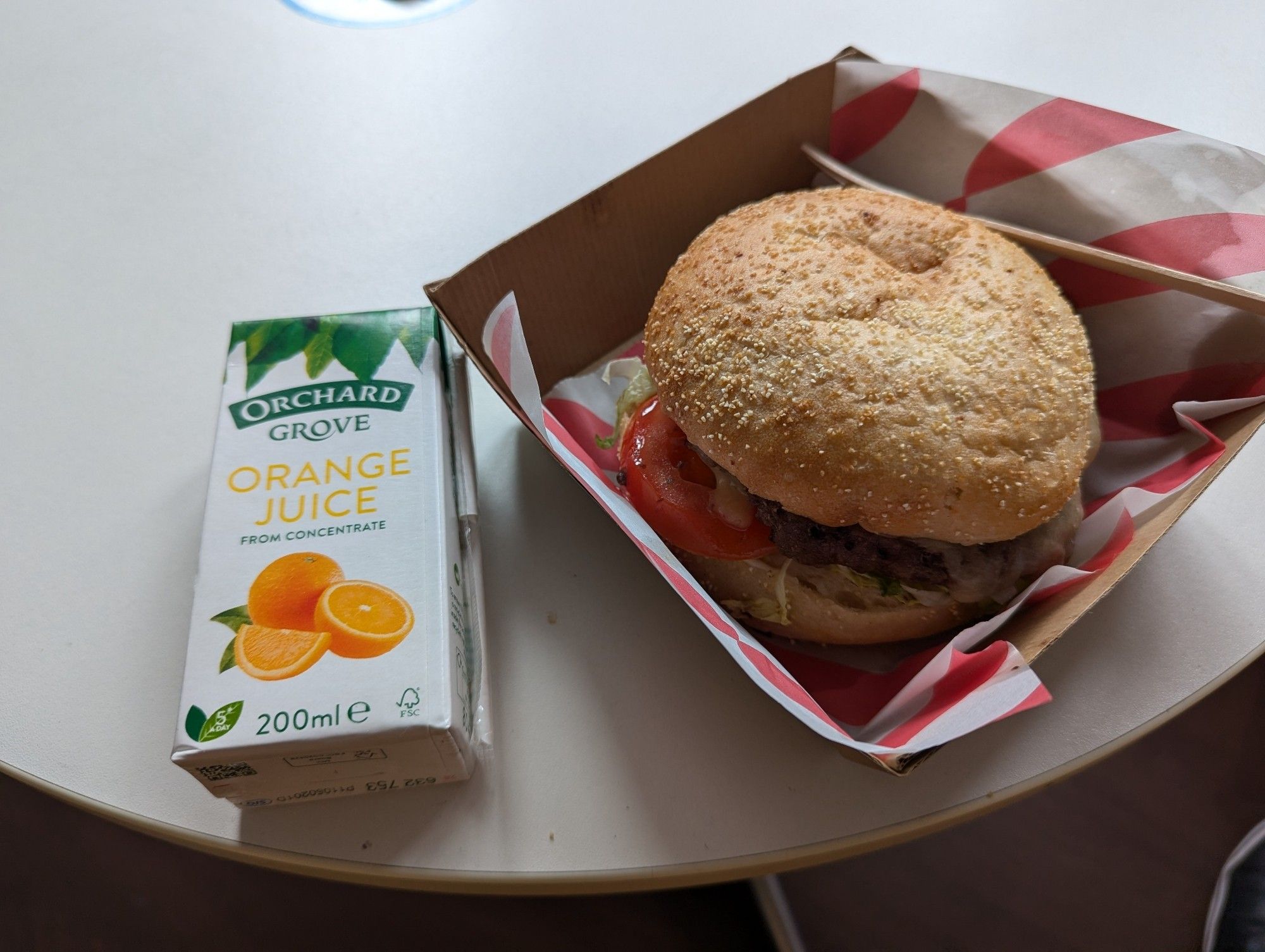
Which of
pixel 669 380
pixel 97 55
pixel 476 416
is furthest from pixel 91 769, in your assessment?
pixel 97 55

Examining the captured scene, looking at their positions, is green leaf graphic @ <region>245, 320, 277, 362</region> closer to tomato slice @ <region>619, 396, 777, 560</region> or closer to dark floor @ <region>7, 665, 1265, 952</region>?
tomato slice @ <region>619, 396, 777, 560</region>

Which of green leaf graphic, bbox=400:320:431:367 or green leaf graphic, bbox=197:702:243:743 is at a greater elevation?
green leaf graphic, bbox=400:320:431:367

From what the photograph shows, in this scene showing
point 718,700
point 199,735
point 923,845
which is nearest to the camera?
point 199,735

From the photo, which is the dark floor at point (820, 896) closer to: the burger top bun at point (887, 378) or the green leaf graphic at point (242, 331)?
the burger top bun at point (887, 378)

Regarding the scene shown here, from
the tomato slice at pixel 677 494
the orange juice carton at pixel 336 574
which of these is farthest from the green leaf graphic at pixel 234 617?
the tomato slice at pixel 677 494

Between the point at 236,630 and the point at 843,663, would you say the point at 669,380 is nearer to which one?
the point at 843,663

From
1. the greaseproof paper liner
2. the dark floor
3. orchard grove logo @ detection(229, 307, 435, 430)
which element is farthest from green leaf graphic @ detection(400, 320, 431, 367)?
the dark floor

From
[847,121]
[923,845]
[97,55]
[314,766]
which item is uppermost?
[97,55]
